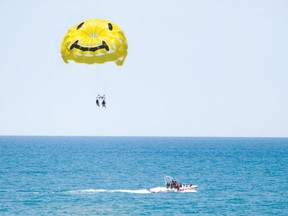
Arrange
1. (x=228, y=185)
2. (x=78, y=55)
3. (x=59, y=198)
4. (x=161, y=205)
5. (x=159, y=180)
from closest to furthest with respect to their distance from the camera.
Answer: (x=78, y=55) → (x=161, y=205) → (x=59, y=198) → (x=228, y=185) → (x=159, y=180)

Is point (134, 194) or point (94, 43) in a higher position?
point (94, 43)

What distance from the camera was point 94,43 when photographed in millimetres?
42562

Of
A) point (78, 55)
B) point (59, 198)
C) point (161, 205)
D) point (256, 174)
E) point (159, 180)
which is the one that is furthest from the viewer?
point (256, 174)

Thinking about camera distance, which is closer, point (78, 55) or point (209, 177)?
point (78, 55)

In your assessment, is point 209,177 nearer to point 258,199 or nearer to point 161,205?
point 258,199

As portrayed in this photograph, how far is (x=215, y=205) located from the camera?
69.4m

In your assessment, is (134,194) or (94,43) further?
(134,194)

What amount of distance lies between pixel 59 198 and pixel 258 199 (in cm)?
2603

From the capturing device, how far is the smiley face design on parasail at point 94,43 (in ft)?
A: 139

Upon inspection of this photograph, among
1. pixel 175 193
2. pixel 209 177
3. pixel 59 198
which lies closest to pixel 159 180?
pixel 209 177

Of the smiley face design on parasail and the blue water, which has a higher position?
the smiley face design on parasail

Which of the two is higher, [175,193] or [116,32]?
[116,32]

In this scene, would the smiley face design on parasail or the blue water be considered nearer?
the smiley face design on parasail

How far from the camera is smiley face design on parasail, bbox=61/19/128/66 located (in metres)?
42.4
